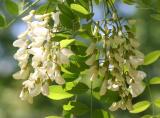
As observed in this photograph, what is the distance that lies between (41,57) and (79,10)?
0.12 m

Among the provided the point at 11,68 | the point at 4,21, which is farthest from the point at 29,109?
the point at 4,21

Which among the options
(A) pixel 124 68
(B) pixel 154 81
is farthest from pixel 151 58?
(A) pixel 124 68

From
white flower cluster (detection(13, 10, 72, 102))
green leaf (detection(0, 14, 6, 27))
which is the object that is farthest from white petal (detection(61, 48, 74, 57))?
green leaf (detection(0, 14, 6, 27))

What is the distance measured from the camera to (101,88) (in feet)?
3.38

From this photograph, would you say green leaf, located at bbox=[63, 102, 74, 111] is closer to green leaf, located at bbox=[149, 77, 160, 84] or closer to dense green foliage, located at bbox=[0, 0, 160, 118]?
dense green foliage, located at bbox=[0, 0, 160, 118]

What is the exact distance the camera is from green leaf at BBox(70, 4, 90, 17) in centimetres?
99

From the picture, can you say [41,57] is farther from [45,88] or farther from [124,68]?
[124,68]

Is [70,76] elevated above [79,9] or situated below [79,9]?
below

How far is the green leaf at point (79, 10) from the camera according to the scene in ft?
3.26

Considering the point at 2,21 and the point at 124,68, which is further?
the point at 2,21

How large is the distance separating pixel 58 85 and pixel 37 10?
17 cm

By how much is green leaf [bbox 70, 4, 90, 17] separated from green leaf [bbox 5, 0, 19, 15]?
0.66 feet

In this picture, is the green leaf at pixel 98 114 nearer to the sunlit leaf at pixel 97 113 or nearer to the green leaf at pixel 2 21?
the sunlit leaf at pixel 97 113

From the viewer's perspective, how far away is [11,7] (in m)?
1.16
